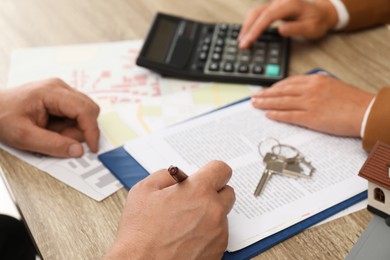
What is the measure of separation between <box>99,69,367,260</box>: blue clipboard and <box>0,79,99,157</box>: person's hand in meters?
0.05

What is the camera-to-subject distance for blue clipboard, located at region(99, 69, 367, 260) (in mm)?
627

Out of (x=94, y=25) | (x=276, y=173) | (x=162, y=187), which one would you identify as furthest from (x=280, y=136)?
(x=94, y=25)

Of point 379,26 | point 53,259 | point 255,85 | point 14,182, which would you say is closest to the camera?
point 53,259

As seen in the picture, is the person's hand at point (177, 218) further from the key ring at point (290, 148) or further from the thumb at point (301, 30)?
the thumb at point (301, 30)

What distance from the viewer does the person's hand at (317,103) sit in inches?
31.1

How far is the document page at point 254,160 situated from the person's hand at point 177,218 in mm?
40

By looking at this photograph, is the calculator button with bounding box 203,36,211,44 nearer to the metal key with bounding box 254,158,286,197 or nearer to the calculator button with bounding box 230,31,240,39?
the calculator button with bounding box 230,31,240,39

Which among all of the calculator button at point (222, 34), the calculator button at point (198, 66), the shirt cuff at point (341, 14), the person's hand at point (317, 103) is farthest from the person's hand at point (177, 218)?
the shirt cuff at point (341, 14)

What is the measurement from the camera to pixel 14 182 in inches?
29.2

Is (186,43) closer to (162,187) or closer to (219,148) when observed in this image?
(219,148)

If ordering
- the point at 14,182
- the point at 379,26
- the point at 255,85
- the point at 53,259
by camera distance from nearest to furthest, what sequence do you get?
1. the point at 53,259
2. the point at 14,182
3. the point at 255,85
4. the point at 379,26

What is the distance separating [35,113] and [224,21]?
1.67ft

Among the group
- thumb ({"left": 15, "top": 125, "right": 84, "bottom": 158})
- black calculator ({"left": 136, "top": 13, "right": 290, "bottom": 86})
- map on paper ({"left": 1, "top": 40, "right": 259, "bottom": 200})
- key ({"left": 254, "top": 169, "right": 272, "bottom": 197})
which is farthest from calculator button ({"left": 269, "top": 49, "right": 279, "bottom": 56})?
thumb ({"left": 15, "top": 125, "right": 84, "bottom": 158})

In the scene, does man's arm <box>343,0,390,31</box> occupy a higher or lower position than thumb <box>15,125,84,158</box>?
higher
